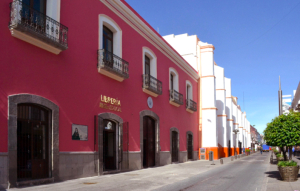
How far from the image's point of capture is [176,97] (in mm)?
24391

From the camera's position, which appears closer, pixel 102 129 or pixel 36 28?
pixel 36 28

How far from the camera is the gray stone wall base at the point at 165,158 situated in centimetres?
2106

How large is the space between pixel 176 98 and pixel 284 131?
39.9ft

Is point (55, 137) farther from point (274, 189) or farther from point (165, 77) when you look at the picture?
point (165, 77)

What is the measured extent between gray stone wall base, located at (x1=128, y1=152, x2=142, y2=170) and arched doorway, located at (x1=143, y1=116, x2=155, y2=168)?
1739 millimetres

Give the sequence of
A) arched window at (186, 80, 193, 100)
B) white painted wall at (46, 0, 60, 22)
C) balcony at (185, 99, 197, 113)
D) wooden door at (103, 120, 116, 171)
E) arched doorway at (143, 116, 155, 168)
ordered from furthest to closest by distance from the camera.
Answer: arched window at (186, 80, 193, 100), balcony at (185, 99, 197, 113), arched doorway at (143, 116, 155, 168), wooden door at (103, 120, 116, 171), white painted wall at (46, 0, 60, 22)

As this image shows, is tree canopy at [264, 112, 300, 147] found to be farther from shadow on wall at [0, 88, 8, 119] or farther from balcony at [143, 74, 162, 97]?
shadow on wall at [0, 88, 8, 119]

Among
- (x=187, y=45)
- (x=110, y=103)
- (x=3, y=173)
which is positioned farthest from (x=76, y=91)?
(x=187, y=45)

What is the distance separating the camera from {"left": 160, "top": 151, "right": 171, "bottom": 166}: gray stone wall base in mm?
21064

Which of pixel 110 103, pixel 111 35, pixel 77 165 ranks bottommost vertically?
pixel 77 165

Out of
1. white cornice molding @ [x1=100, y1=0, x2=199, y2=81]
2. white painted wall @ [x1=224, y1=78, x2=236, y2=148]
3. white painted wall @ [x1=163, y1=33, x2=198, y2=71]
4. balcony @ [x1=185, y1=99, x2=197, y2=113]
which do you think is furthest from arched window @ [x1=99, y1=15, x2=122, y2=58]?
white painted wall @ [x1=224, y1=78, x2=236, y2=148]

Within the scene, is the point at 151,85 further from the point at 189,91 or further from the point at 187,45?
the point at 187,45

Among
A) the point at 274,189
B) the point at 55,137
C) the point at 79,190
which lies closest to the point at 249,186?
the point at 274,189

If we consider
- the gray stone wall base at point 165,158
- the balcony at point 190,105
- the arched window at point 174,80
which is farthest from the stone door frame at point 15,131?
the balcony at point 190,105
